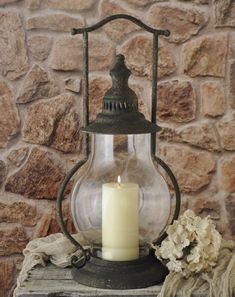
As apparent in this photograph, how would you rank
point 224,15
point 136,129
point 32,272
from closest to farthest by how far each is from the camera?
point 136,129, point 32,272, point 224,15

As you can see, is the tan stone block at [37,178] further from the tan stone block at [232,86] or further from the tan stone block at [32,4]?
the tan stone block at [232,86]

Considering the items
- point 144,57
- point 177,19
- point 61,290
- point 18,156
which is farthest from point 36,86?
point 61,290

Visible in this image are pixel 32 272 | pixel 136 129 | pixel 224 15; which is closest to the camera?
pixel 136 129

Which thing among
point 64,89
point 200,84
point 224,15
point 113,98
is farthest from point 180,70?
point 113,98

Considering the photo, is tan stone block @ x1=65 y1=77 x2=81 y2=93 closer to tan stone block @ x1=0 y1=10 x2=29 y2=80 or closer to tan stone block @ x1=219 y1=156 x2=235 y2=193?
tan stone block @ x1=0 y1=10 x2=29 y2=80

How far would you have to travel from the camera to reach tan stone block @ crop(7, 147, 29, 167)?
2066 millimetres

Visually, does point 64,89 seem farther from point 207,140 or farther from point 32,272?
point 32,272

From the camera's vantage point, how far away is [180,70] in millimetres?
2012

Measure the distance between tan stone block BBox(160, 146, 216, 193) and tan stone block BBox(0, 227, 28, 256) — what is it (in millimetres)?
539

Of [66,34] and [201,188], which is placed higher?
[66,34]

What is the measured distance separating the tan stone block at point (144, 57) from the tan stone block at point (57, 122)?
8.8 inches

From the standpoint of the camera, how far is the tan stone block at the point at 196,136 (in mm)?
2012

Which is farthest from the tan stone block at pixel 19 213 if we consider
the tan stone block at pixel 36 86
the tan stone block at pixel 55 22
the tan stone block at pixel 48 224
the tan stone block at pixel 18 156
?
the tan stone block at pixel 55 22

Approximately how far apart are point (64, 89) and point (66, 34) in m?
0.18
